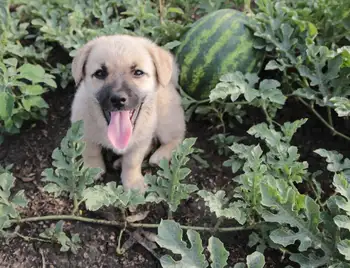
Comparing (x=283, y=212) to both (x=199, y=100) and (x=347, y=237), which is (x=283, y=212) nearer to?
(x=347, y=237)

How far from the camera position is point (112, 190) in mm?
2955

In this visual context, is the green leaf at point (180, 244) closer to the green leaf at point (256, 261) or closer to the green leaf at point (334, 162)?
the green leaf at point (256, 261)

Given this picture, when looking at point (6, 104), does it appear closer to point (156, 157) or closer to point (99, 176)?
point (99, 176)

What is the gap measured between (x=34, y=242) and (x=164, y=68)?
1334 mm

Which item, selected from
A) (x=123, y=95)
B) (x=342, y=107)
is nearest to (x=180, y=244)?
(x=123, y=95)

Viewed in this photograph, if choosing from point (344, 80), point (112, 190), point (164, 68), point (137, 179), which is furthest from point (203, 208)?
point (344, 80)

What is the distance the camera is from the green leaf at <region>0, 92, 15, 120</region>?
130 inches

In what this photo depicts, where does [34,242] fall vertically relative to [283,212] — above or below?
below

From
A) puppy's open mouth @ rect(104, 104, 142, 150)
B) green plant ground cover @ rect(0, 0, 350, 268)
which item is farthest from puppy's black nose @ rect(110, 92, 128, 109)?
green plant ground cover @ rect(0, 0, 350, 268)

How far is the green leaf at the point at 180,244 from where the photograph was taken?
2596mm

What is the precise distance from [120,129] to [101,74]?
355 millimetres

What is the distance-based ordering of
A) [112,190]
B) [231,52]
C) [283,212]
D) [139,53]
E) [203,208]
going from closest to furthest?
1. [283,212]
2. [112,190]
3. [139,53]
4. [203,208]
5. [231,52]

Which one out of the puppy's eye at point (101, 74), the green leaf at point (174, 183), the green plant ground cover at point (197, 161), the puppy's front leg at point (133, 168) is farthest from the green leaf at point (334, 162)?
the puppy's eye at point (101, 74)

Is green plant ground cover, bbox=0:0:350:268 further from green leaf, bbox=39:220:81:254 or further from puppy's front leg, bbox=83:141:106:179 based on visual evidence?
puppy's front leg, bbox=83:141:106:179
